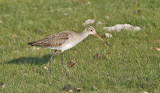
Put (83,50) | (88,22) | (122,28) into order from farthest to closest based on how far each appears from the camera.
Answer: (88,22)
(122,28)
(83,50)

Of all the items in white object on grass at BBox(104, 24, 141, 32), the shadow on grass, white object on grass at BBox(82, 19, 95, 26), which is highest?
white object on grass at BBox(82, 19, 95, 26)

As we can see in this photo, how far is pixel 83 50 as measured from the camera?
11.7 meters

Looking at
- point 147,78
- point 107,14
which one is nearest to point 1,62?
point 147,78

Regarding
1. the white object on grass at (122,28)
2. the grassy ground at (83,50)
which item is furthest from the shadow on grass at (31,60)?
the white object on grass at (122,28)

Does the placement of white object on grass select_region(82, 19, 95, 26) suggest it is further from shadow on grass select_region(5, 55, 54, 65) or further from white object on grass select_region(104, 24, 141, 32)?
shadow on grass select_region(5, 55, 54, 65)

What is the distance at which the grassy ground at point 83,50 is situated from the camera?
8195 millimetres

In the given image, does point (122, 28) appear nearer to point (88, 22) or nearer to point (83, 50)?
point (88, 22)

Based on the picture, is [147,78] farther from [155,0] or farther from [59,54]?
[155,0]

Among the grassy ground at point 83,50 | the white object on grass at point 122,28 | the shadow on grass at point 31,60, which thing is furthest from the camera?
the white object on grass at point 122,28

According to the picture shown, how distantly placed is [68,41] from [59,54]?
1934 mm

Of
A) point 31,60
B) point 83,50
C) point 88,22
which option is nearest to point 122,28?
point 88,22

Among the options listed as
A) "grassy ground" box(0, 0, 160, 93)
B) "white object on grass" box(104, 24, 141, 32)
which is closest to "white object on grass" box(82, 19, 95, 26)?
"grassy ground" box(0, 0, 160, 93)

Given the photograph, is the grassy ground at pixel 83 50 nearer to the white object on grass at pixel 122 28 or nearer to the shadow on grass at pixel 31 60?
the shadow on grass at pixel 31 60

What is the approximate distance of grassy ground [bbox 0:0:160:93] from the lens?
819cm
